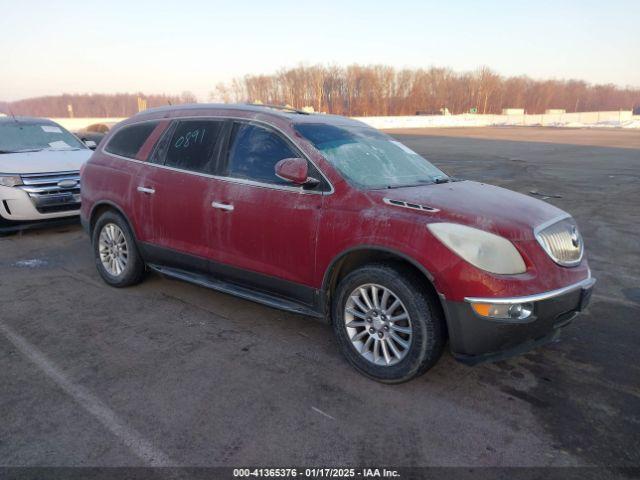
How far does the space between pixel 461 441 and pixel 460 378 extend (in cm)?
72

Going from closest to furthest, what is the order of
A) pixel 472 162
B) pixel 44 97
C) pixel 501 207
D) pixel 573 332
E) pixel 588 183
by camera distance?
pixel 501 207 < pixel 573 332 < pixel 588 183 < pixel 472 162 < pixel 44 97

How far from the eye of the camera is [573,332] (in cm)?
404

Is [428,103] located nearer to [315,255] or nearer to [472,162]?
[472,162]

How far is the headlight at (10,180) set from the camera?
22.8 feet

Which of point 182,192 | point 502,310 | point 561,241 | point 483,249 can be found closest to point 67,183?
point 182,192

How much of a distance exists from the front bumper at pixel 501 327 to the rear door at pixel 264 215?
1115mm

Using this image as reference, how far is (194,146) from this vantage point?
169 inches

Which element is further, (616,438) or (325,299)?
(325,299)

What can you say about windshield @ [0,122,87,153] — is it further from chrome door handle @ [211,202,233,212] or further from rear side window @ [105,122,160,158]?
chrome door handle @ [211,202,233,212]

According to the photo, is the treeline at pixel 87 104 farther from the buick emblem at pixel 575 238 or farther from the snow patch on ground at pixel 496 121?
the buick emblem at pixel 575 238

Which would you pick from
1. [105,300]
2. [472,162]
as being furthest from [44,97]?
[105,300]

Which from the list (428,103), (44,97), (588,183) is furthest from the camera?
(44,97)

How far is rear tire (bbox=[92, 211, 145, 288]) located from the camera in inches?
191

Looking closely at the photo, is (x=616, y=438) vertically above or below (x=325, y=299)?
below
